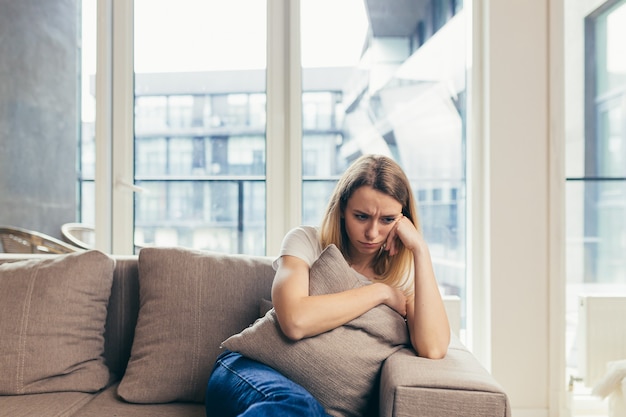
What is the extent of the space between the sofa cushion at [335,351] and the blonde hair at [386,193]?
0.63 ft

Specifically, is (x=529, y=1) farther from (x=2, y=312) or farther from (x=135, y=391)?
(x=2, y=312)

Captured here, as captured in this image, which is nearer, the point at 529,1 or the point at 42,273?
the point at 42,273

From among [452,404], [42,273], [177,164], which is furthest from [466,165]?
[42,273]

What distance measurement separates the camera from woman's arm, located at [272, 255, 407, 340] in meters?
Result: 1.45

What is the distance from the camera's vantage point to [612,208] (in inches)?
102

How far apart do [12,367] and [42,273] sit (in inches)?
11.3

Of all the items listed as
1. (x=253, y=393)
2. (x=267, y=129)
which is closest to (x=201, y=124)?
(x=267, y=129)

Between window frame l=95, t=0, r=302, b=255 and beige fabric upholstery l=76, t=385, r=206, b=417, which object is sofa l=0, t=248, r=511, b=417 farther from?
window frame l=95, t=0, r=302, b=255

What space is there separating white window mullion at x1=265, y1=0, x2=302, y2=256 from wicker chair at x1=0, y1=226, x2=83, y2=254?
1091 mm

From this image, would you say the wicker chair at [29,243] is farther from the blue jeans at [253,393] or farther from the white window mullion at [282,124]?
the blue jeans at [253,393]

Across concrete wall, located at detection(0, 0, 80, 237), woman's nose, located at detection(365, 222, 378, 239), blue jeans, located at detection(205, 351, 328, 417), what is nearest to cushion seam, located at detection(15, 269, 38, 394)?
blue jeans, located at detection(205, 351, 328, 417)

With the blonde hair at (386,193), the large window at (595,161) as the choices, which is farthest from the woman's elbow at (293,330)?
the large window at (595,161)

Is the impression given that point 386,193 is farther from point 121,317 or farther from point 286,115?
point 286,115

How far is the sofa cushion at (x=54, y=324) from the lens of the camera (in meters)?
1.72
